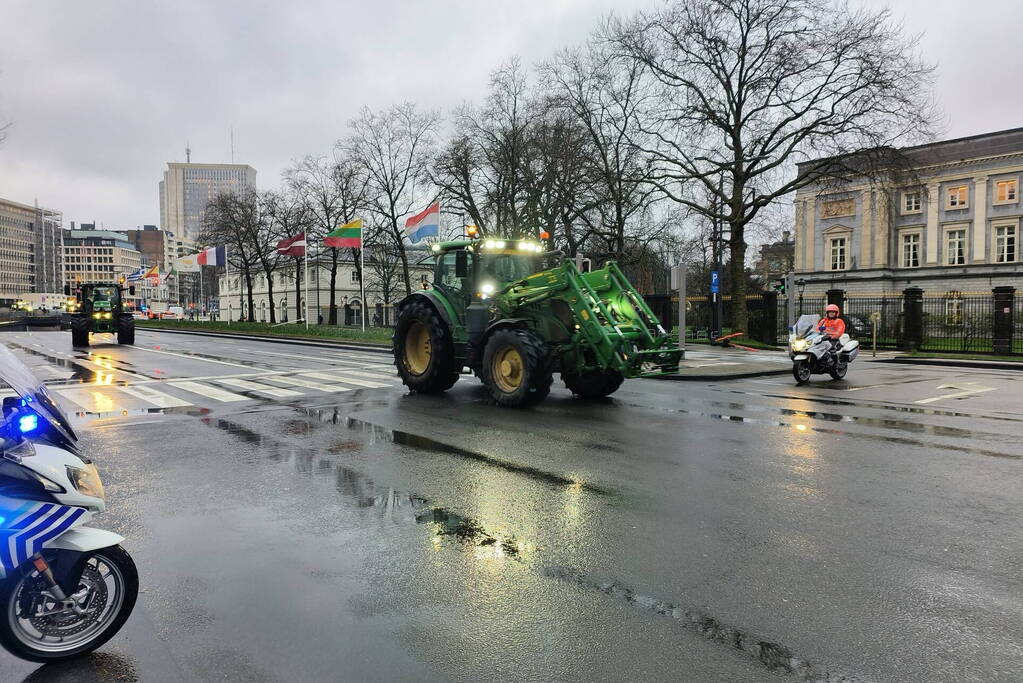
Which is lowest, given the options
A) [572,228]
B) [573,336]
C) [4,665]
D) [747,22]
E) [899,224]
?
[4,665]

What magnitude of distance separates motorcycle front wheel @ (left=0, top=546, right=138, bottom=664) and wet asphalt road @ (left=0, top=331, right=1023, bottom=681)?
11cm

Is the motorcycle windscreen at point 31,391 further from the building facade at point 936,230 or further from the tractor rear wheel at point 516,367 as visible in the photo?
the building facade at point 936,230

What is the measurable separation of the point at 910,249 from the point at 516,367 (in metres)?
62.2

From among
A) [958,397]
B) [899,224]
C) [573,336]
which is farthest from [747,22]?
[899,224]

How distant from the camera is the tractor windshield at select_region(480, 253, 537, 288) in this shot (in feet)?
38.0

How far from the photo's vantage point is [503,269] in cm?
1168

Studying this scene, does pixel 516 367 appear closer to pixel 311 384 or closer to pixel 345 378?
pixel 311 384

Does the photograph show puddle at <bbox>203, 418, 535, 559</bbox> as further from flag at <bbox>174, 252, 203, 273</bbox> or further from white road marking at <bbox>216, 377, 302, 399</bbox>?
flag at <bbox>174, 252, 203, 273</bbox>

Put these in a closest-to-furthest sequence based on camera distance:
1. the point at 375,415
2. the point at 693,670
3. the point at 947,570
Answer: the point at 693,670
the point at 947,570
the point at 375,415

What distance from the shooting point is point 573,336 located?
1035 cm

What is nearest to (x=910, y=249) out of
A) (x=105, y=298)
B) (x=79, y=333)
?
(x=105, y=298)

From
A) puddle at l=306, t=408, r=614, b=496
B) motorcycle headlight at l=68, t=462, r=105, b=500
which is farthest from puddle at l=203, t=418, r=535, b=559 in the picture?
motorcycle headlight at l=68, t=462, r=105, b=500

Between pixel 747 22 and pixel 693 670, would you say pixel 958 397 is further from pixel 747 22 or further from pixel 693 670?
pixel 747 22

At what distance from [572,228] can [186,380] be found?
25.3 metres
